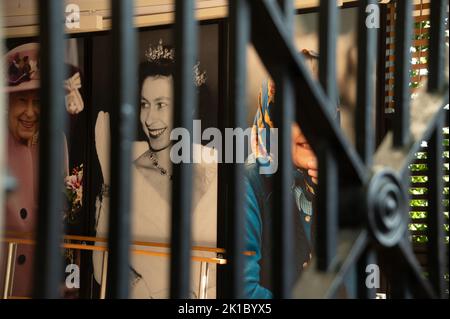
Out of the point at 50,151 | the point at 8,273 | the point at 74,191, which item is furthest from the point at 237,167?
the point at 8,273

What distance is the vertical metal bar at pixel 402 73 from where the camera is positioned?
84cm

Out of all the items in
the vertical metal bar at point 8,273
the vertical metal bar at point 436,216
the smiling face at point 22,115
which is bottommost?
the vertical metal bar at point 8,273

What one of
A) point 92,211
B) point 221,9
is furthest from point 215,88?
point 92,211

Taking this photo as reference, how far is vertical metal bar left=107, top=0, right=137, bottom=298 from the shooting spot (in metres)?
0.55

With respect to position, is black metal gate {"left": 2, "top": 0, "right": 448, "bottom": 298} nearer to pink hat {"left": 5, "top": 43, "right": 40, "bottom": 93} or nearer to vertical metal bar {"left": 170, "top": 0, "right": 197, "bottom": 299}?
vertical metal bar {"left": 170, "top": 0, "right": 197, "bottom": 299}

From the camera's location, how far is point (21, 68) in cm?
512

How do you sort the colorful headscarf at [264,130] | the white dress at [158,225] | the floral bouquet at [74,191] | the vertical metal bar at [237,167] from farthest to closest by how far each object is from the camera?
the floral bouquet at [74,191] → the white dress at [158,225] → the colorful headscarf at [264,130] → the vertical metal bar at [237,167]

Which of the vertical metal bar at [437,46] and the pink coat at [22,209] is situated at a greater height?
the vertical metal bar at [437,46]

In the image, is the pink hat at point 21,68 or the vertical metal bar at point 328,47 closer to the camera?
the vertical metal bar at point 328,47

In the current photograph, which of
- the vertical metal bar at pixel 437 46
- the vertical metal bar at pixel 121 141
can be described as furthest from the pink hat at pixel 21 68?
the vertical metal bar at pixel 121 141

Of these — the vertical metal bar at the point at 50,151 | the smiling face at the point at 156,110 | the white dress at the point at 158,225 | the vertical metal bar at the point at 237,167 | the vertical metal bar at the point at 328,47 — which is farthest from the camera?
the smiling face at the point at 156,110

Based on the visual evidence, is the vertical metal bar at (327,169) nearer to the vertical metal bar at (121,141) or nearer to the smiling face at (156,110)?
the vertical metal bar at (121,141)

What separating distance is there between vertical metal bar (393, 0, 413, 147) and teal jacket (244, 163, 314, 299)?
3.22 metres
